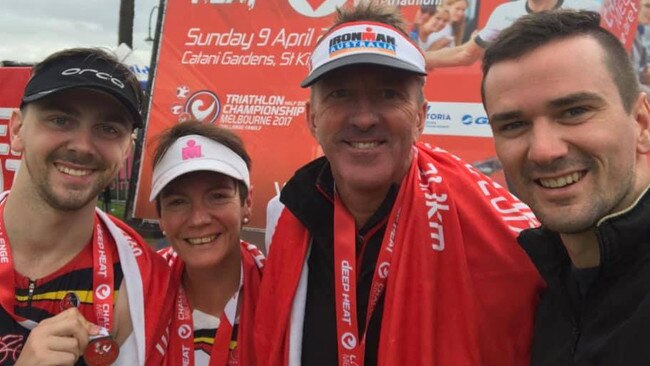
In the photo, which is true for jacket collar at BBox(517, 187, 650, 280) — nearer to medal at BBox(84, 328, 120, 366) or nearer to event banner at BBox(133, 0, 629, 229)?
medal at BBox(84, 328, 120, 366)

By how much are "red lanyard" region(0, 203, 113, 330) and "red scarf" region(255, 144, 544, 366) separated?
1.89 feet

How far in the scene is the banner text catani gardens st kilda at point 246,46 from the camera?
411 centimetres

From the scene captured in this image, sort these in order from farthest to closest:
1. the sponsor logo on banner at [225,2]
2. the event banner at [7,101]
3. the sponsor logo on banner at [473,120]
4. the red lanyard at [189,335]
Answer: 1. the event banner at [7,101]
2. the sponsor logo on banner at [225,2]
3. the sponsor logo on banner at [473,120]
4. the red lanyard at [189,335]

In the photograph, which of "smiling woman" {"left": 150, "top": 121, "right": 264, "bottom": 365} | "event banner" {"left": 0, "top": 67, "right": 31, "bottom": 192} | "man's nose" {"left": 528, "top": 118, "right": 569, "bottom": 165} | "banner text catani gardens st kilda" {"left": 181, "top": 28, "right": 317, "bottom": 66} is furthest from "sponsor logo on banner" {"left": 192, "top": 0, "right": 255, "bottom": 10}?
"man's nose" {"left": 528, "top": 118, "right": 569, "bottom": 165}

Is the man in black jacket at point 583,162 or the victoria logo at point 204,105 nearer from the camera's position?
the man in black jacket at point 583,162

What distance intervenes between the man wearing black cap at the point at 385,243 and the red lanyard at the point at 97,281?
20.2 inches

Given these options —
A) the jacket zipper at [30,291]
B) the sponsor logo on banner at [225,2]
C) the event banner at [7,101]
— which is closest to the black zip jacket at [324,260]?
the jacket zipper at [30,291]

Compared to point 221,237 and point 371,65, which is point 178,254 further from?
point 371,65

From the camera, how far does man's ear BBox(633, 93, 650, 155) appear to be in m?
1.45

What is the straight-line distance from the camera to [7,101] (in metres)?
4.58

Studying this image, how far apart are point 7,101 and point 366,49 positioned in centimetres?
384

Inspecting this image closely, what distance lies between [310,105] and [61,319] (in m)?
1.09

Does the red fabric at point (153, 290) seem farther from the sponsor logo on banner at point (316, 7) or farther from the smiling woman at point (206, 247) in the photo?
the sponsor logo on banner at point (316, 7)

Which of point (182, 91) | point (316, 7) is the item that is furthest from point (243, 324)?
point (182, 91)
